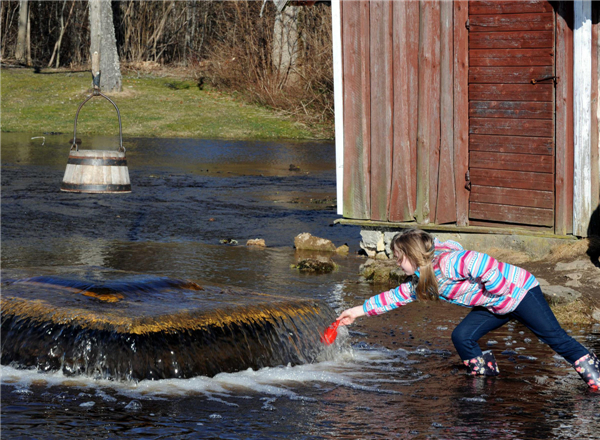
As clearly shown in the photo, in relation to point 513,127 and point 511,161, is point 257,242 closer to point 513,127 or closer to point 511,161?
point 511,161

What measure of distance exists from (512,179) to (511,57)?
133cm

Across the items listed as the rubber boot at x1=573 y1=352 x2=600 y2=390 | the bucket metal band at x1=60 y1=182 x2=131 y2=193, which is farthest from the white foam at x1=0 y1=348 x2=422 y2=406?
the bucket metal band at x1=60 y1=182 x2=131 y2=193

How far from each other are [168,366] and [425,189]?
17.0ft

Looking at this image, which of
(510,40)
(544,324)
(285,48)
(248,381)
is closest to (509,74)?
(510,40)

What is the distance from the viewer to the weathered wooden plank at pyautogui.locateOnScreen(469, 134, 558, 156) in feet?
32.0

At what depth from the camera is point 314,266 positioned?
1015 cm

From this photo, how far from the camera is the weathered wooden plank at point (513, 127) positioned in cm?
974

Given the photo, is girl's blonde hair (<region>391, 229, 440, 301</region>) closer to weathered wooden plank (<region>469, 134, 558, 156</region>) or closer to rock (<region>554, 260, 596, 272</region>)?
rock (<region>554, 260, 596, 272</region>)

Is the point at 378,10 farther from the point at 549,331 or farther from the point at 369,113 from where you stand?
the point at 549,331

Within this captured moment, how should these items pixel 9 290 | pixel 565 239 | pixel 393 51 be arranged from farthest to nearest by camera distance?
pixel 393 51, pixel 565 239, pixel 9 290

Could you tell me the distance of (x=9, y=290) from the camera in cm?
711

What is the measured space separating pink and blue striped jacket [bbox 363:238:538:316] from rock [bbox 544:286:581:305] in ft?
7.88

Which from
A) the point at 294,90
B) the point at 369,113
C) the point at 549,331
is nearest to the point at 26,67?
the point at 294,90

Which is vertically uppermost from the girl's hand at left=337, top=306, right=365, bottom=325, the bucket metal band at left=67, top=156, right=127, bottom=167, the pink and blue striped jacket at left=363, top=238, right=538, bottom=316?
the bucket metal band at left=67, top=156, right=127, bottom=167
